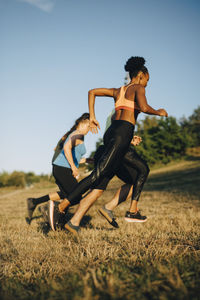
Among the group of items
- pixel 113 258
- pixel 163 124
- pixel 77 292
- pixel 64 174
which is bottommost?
pixel 113 258

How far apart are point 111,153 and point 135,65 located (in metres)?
1.40

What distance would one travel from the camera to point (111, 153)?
302cm

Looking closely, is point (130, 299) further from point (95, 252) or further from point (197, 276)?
point (95, 252)

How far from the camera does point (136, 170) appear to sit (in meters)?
3.69

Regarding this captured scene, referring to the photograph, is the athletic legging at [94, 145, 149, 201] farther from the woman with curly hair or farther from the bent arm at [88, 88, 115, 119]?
the bent arm at [88, 88, 115, 119]

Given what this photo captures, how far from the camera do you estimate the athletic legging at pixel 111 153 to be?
3025 mm

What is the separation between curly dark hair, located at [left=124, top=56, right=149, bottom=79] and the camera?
3.43m

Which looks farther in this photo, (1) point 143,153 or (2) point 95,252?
(1) point 143,153

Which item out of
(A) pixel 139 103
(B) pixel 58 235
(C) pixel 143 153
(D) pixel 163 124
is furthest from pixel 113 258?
(D) pixel 163 124

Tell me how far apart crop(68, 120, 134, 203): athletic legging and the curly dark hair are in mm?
842

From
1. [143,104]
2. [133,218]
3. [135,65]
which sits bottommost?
[133,218]

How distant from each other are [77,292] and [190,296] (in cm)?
56

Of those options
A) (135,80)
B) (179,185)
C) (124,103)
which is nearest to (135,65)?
(135,80)

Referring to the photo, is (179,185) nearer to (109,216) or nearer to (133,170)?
(133,170)
